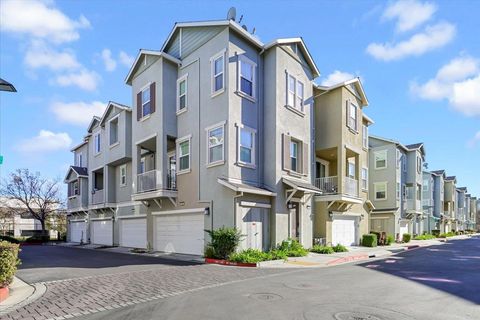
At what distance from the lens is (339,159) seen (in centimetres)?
2277

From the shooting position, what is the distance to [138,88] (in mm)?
22844

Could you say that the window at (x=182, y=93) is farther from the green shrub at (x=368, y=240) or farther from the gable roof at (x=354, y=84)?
the green shrub at (x=368, y=240)

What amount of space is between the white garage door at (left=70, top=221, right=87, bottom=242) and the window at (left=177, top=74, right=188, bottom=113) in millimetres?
18628

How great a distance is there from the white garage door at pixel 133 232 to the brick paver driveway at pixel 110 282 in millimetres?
8211

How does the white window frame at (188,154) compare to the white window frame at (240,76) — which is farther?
the white window frame at (188,154)

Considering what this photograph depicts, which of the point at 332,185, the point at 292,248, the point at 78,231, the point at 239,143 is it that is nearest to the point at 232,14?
the point at 239,143

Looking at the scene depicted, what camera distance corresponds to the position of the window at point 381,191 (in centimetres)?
3578

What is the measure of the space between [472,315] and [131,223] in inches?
869

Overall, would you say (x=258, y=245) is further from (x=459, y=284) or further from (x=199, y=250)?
(x=459, y=284)

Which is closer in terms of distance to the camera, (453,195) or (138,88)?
(138,88)

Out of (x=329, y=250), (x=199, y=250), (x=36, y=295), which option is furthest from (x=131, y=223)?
(x=36, y=295)

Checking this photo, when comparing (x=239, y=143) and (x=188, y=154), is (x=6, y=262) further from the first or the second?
(x=188, y=154)

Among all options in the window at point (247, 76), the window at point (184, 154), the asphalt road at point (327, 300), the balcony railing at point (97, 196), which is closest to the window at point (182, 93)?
the window at point (184, 154)

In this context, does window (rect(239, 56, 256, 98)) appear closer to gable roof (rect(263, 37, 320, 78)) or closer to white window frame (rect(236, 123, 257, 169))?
gable roof (rect(263, 37, 320, 78))
